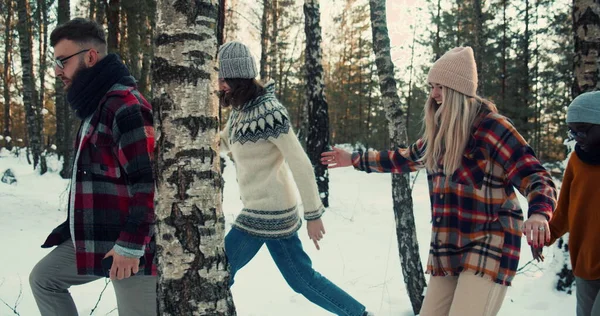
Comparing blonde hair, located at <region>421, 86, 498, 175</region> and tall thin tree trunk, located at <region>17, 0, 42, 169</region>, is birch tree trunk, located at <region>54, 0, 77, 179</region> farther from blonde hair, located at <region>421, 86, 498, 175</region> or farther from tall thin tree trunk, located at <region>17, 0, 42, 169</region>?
blonde hair, located at <region>421, 86, 498, 175</region>

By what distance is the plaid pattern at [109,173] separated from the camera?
237cm

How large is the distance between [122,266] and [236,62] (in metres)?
1.66

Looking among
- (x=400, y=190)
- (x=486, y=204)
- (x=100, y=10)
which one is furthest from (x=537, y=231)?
(x=100, y=10)

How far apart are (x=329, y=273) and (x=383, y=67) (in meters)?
2.72

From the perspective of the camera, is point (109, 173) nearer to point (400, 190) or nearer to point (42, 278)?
point (42, 278)

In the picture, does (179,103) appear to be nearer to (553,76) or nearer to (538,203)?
(538,203)

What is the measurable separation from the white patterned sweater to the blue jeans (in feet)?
0.30

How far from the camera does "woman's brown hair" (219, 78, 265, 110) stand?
336 cm

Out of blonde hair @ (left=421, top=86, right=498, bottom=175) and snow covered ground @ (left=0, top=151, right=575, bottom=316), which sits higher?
blonde hair @ (left=421, top=86, right=498, bottom=175)

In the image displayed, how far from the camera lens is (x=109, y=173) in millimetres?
2443

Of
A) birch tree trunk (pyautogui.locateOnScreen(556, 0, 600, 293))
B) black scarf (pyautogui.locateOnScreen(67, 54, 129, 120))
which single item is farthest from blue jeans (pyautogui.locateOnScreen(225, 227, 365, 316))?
birch tree trunk (pyautogui.locateOnScreen(556, 0, 600, 293))

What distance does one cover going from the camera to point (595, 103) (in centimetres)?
285

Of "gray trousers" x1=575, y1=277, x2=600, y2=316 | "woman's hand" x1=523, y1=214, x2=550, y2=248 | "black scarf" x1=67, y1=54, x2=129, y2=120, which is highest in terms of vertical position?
"black scarf" x1=67, y1=54, x2=129, y2=120

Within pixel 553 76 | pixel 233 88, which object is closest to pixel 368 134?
pixel 553 76
